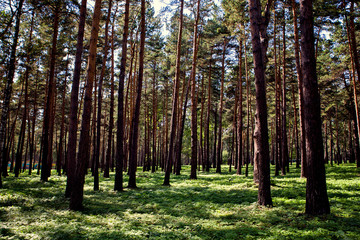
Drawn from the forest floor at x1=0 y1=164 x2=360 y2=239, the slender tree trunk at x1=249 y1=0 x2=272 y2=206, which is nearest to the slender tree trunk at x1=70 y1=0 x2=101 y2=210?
the forest floor at x1=0 y1=164 x2=360 y2=239

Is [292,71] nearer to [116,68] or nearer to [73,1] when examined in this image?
[116,68]

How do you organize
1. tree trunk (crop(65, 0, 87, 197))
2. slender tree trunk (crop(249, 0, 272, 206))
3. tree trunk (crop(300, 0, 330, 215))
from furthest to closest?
tree trunk (crop(65, 0, 87, 197)), slender tree trunk (crop(249, 0, 272, 206)), tree trunk (crop(300, 0, 330, 215))

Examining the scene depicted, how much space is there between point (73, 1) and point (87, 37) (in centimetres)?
660

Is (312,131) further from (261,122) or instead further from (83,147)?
(83,147)

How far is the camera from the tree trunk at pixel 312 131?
600cm

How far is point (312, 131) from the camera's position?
20.2 ft

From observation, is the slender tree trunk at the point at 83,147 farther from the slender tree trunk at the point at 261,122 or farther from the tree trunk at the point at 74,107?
the slender tree trunk at the point at 261,122

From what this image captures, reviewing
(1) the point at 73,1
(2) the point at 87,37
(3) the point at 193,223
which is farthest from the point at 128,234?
(2) the point at 87,37

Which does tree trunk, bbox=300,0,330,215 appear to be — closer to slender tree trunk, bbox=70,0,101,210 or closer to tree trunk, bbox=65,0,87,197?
slender tree trunk, bbox=70,0,101,210

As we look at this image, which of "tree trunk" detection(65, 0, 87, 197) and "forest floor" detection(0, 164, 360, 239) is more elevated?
"tree trunk" detection(65, 0, 87, 197)

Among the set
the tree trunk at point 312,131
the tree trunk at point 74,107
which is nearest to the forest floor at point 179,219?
the tree trunk at point 312,131

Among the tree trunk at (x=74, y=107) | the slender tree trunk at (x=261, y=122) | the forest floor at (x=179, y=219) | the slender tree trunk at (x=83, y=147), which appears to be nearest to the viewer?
the forest floor at (x=179, y=219)

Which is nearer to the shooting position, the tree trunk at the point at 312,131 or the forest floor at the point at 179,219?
the forest floor at the point at 179,219

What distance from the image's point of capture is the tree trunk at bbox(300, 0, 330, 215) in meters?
6.00
